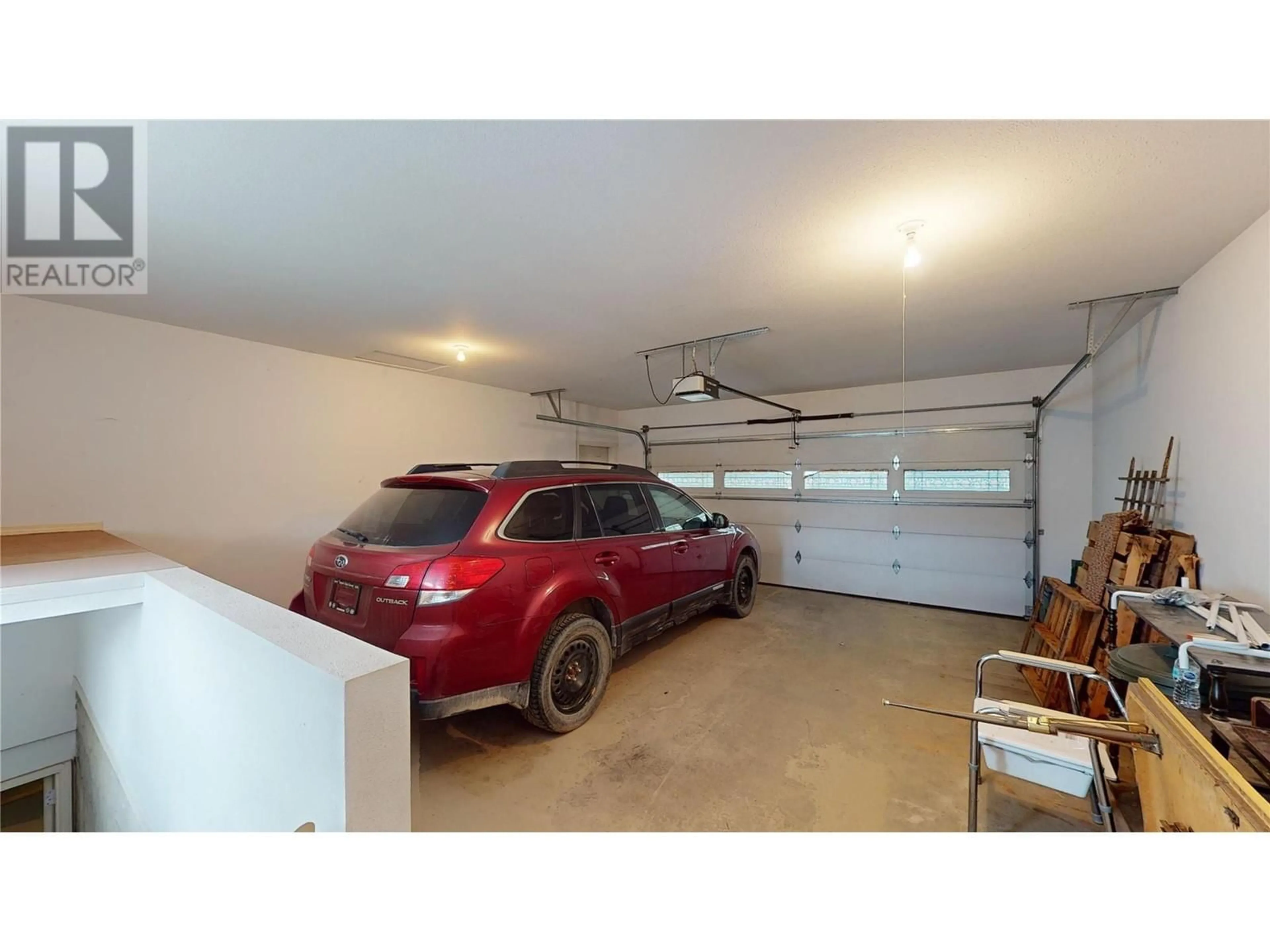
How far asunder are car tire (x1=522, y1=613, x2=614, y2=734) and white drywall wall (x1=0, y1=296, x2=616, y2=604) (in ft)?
9.60

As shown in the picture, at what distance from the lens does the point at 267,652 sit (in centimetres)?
88

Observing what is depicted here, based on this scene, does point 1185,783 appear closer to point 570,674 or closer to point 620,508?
point 570,674

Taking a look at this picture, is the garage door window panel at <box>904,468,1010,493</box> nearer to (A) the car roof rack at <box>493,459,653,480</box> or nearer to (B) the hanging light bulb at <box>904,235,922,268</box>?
(B) the hanging light bulb at <box>904,235,922,268</box>

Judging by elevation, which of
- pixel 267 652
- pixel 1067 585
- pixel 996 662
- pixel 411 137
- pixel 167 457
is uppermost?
pixel 411 137

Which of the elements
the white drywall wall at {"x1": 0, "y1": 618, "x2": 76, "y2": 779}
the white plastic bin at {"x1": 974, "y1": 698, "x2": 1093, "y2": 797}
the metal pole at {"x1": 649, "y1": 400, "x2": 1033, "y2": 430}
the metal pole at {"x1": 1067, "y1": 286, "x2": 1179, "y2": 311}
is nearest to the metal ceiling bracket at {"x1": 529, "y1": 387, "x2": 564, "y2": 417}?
the metal pole at {"x1": 649, "y1": 400, "x2": 1033, "y2": 430}

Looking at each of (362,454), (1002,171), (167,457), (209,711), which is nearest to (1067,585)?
(1002,171)

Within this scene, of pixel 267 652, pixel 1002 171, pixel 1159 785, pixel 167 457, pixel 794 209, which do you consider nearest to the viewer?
pixel 267 652

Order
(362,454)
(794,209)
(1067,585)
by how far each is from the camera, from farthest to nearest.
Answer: (362,454) → (1067,585) → (794,209)

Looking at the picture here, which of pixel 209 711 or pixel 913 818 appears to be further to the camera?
pixel 913 818

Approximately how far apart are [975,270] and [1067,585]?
285 cm

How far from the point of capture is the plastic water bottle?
1.34 m

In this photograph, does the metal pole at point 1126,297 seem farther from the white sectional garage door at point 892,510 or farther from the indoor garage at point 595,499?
the white sectional garage door at point 892,510

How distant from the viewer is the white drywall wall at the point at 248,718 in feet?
2.37
